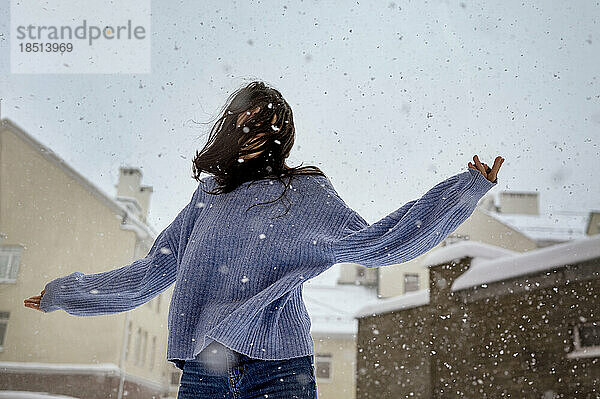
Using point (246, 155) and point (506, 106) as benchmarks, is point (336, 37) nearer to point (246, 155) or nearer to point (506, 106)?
point (506, 106)

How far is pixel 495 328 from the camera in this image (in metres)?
3.73

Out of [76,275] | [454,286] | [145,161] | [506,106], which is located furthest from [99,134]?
[76,275]

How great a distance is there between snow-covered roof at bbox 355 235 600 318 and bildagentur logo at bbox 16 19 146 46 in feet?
24.8

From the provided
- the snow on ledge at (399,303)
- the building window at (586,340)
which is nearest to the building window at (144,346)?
the snow on ledge at (399,303)

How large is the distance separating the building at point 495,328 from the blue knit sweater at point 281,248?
2.53 meters

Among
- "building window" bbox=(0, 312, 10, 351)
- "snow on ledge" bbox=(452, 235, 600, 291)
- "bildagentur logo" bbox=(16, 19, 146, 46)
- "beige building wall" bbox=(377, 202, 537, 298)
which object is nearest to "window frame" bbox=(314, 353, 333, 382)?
"beige building wall" bbox=(377, 202, 537, 298)

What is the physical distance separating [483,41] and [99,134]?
13.2 m

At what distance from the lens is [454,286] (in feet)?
13.5

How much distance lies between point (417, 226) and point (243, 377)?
1.01 ft

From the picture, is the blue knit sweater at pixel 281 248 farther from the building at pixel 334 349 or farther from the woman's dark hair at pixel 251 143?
the building at pixel 334 349

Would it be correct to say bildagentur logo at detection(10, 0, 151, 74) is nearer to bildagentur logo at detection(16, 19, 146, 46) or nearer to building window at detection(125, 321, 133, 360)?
bildagentur logo at detection(16, 19, 146, 46)

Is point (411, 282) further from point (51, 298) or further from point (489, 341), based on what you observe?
point (51, 298)

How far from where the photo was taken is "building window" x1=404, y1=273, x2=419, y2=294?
10.2 m

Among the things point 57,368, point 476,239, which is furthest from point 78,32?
point 476,239
